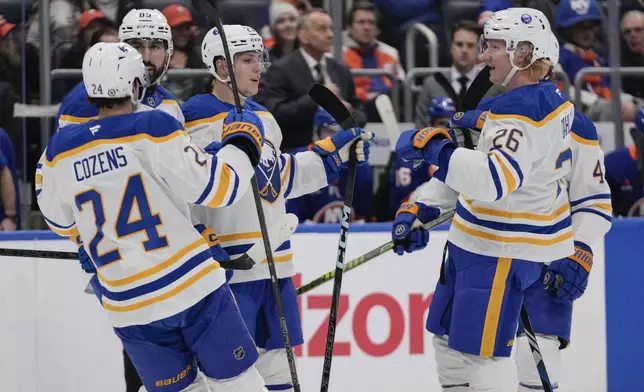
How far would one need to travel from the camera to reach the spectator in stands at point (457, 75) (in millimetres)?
5703

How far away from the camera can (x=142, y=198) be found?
10.9 ft

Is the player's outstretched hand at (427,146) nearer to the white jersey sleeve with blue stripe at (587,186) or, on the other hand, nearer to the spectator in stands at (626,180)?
the white jersey sleeve with blue stripe at (587,186)

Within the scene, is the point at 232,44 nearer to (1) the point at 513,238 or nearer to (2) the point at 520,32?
(2) the point at 520,32

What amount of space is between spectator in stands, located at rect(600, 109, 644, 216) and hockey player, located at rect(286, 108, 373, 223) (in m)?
1.13

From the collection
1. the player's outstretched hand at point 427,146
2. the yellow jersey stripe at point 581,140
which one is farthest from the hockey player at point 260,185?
the yellow jersey stripe at point 581,140

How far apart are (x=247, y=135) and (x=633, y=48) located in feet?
10.5

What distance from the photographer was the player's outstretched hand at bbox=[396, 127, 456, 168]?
374 centimetres

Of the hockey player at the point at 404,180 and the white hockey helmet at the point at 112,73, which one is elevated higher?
the white hockey helmet at the point at 112,73

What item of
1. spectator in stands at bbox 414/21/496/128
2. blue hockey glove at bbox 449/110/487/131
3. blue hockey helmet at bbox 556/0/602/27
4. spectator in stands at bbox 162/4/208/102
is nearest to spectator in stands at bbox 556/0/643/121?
blue hockey helmet at bbox 556/0/602/27

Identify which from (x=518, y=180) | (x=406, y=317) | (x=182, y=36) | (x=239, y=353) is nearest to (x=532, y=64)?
(x=518, y=180)

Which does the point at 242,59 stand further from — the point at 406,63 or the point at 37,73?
the point at 406,63

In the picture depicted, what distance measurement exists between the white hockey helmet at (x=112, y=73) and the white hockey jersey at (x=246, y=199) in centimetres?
57

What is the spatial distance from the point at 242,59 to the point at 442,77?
189cm

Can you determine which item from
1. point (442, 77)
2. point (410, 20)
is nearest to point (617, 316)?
point (442, 77)
